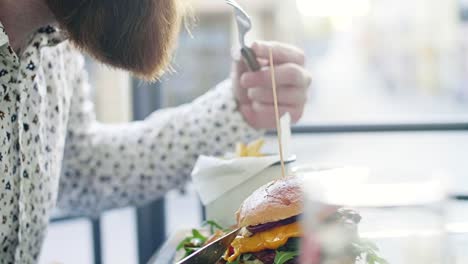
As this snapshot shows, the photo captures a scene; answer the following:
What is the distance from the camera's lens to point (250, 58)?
41.4 inches

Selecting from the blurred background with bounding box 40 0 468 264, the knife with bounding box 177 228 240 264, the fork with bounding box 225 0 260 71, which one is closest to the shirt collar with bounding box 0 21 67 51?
the fork with bounding box 225 0 260 71

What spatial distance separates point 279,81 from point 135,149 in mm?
349

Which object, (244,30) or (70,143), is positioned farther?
(70,143)

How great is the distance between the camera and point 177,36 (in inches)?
41.8

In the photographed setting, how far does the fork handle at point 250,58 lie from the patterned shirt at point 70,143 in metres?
0.11

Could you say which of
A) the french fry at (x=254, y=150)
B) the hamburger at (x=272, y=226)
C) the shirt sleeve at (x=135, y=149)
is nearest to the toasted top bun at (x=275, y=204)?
the hamburger at (x=272, y=226)

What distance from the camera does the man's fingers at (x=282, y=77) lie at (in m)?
1.06

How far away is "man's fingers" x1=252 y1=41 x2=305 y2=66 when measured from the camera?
1052 millimetres

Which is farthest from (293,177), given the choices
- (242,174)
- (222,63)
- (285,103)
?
(222,63)

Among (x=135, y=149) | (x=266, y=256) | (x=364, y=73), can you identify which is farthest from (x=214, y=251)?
(x=364, y=73)

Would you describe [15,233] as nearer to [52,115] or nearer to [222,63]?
[52,115]

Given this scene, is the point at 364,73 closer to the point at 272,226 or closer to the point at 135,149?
the point at 135,149

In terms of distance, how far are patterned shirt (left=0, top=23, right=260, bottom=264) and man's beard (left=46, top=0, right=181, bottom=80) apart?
2.5 inches

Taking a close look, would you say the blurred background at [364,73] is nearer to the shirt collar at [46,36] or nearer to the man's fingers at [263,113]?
the man's fingers at [263,113]
